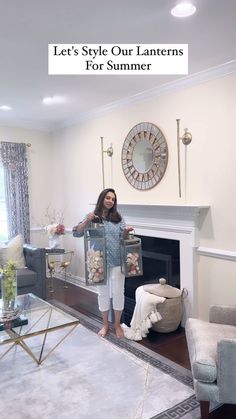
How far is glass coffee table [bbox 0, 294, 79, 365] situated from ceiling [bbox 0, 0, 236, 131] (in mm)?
2080

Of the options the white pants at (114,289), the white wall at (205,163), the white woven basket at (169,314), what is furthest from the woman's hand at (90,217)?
the white woven basket at (169,314)

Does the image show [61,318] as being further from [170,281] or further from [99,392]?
[170,281]

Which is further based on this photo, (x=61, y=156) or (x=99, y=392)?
(x=61, y=156)

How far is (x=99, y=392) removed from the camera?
2.31 meters

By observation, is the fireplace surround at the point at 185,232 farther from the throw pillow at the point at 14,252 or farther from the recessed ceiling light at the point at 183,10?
the throw pillow at the point at 14,252

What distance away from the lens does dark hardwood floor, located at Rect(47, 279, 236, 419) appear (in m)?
2.17

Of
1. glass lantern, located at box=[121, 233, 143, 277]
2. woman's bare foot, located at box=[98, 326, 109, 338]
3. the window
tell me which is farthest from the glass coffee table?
the window

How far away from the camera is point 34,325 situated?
270 cm

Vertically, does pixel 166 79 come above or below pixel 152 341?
above

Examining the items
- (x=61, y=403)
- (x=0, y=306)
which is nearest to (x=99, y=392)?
(x=61, y=403)

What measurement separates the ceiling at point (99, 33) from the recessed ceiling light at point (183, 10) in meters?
0.03

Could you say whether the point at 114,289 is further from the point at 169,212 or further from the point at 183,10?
the point at 183,10

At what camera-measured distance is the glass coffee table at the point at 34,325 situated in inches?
98.3

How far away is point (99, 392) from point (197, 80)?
2.77 meters
